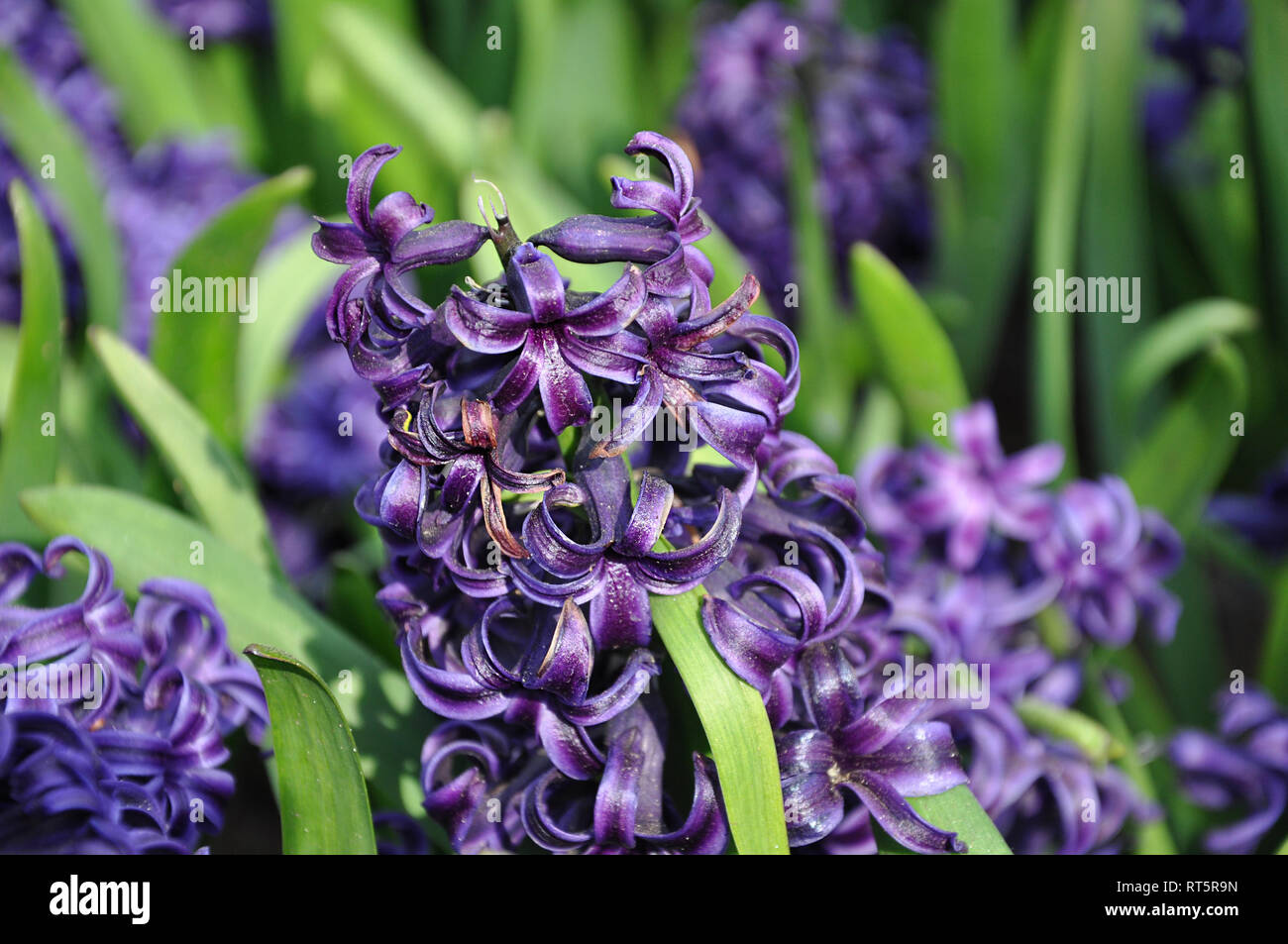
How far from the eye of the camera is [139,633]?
1041 millimetres

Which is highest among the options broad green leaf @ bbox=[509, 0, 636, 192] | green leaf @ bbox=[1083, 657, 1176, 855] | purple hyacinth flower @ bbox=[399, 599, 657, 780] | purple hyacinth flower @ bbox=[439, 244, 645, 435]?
broad green leaf @ bbox=[509, 0, 636, 192]

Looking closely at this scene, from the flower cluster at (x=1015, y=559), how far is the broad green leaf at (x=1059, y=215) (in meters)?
0.36

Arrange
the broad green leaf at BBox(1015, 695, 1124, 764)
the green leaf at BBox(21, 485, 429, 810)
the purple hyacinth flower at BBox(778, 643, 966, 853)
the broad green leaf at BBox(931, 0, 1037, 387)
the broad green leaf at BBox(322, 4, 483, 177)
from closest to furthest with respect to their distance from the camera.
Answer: the purple hyacinth flower at BBox(778, 643, 966, 853), the green leaf at BBox(21, 485, 429, 810), the broad green leaf at BBox(1015, 695, 1124, 764), the broad green leaf at BBox(322, 4, 483, 177), the broad green leaf at BBox(931, 0, 1037, 387)

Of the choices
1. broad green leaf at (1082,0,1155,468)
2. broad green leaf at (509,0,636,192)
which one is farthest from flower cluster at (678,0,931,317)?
broad green leaf at (1082,0,1155,468)

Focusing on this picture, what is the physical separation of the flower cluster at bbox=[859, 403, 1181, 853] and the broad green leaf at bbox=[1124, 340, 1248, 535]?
13cm

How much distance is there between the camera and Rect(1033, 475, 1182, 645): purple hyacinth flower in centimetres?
141

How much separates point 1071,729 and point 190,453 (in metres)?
1.10

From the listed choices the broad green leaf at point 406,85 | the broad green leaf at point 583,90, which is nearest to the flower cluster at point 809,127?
the broad green leaf at point 583,90

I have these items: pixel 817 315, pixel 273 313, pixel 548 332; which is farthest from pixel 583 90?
pixel 548 332

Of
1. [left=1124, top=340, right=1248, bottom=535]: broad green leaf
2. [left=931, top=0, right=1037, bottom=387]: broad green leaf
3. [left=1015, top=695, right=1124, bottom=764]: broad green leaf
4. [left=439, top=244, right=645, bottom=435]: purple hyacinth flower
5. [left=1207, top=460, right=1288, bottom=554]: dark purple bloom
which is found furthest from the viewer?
[left=931, top=0, right=1037, bottom=387]: broad green leaf

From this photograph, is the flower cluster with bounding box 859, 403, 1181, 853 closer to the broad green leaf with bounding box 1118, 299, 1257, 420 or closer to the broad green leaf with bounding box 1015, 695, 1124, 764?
the broad green leaf with bounding box 1015, 695, 1124, 764
